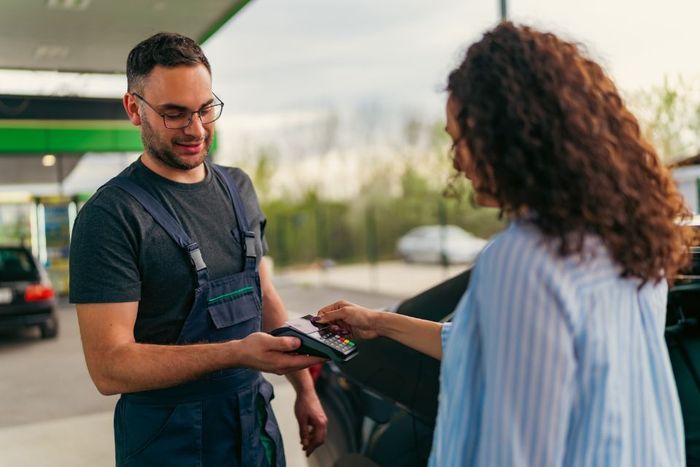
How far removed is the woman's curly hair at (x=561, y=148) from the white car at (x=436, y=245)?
54.1ft

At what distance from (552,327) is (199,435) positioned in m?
0.98

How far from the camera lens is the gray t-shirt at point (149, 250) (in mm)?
1543

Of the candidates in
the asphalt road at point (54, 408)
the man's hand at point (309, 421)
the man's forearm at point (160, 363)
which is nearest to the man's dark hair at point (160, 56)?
the man's forearm at point (160, 363)

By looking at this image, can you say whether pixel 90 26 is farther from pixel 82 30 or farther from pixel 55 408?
pixel 55 408

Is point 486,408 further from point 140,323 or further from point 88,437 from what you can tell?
point 88,437

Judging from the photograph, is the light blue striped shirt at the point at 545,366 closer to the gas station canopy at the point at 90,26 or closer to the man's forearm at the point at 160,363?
the man's forearm at the point at 160,363

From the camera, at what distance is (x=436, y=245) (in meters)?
18.1

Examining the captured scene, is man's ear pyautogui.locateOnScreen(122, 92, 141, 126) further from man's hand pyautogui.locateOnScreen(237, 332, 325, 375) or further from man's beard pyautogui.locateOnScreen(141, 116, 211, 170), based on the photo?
man's hand pyautogui.locateOnScreen(237, 332, 325, 375)

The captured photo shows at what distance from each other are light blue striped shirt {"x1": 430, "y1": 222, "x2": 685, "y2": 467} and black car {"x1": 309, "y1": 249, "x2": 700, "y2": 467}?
0.82 meters

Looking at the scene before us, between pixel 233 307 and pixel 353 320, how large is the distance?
29cm

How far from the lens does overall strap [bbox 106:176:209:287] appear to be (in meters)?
1.62

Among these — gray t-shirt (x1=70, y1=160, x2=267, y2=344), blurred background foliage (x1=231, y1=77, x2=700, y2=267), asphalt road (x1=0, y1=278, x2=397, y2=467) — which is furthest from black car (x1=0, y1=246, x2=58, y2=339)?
blurred background foliage (x1=231, y1=77, x2=700, y2=267)

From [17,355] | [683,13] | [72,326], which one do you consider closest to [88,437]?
[17,355]

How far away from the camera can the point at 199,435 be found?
1659 millimetres
